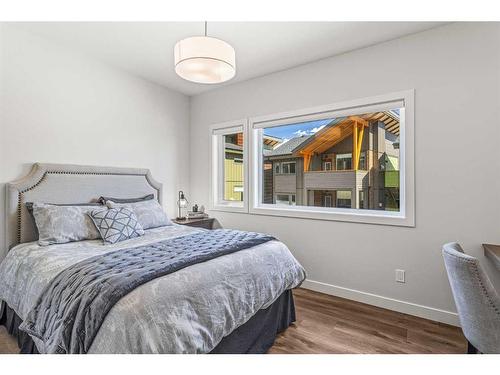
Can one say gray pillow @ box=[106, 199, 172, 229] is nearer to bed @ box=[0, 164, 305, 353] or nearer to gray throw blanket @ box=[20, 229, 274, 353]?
bed @ box=[0, 164, 305, 353]

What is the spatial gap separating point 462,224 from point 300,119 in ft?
5.93

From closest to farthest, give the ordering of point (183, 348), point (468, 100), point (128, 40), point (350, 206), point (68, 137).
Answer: point (183, 348)
point (468, 100)
point (128, 40)
point (68, 137)
point (350, 206)

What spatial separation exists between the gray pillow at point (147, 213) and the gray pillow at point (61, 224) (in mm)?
326

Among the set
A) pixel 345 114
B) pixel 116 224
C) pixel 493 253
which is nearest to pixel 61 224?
pixel 116 224

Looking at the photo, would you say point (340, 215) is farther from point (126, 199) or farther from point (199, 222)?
point (126, 199)

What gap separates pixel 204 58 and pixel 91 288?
4.86 feet

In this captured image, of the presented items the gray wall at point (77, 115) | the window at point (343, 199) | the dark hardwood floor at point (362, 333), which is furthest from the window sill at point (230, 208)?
the dark hardwood floor at point (362, 333)

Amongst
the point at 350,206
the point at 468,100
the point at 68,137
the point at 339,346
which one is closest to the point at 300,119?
the point at 350,206

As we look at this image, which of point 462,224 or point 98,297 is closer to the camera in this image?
point 98,297

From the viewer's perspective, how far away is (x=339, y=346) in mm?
2049

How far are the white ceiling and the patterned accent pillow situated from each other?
1.61m
